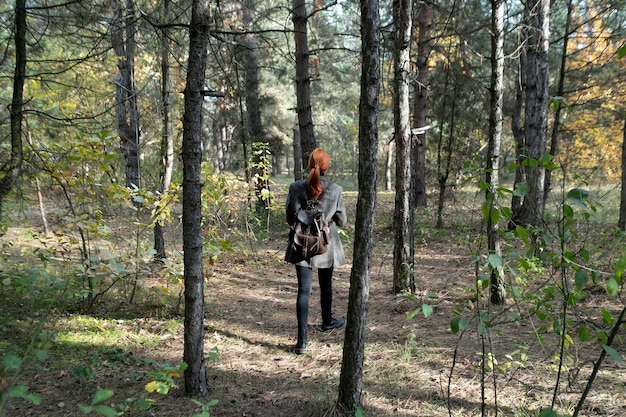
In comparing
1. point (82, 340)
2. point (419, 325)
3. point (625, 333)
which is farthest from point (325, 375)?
point (625, 333)

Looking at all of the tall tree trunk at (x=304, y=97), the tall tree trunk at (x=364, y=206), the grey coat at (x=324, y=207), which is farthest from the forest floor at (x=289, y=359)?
the tall tree trunk at (x=304, y=97)

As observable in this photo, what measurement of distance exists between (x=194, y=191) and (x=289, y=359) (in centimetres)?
209

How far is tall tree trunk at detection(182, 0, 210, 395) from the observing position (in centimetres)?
318

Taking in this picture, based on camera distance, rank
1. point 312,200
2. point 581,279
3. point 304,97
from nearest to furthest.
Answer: point 581,279, point 312,200, point 304,97

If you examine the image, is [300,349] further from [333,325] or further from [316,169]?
[316,169]

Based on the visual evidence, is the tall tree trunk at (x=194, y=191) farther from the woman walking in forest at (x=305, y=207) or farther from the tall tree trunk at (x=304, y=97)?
the tall tree trunk at (x=304, y=97)

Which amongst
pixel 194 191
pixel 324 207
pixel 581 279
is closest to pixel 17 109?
pixel 194 191

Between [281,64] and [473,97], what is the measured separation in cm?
1126

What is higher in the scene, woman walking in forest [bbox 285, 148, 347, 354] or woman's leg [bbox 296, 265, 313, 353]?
woman walking in forest [bbox 285, 148, 347, 354]

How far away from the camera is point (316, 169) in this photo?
14.0 feet

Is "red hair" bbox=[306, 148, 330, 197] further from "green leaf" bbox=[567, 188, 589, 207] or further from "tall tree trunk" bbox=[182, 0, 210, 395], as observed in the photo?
"green leaf" bbox=[567, 188, 589, 207]

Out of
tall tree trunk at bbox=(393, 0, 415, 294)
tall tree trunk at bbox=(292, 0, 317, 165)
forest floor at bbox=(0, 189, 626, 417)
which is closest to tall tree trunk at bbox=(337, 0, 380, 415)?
forest floor at bbox=(0, 189, 626, 417)

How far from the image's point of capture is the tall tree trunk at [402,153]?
5.49 metres

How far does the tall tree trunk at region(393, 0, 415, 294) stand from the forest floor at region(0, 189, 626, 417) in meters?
0.50
